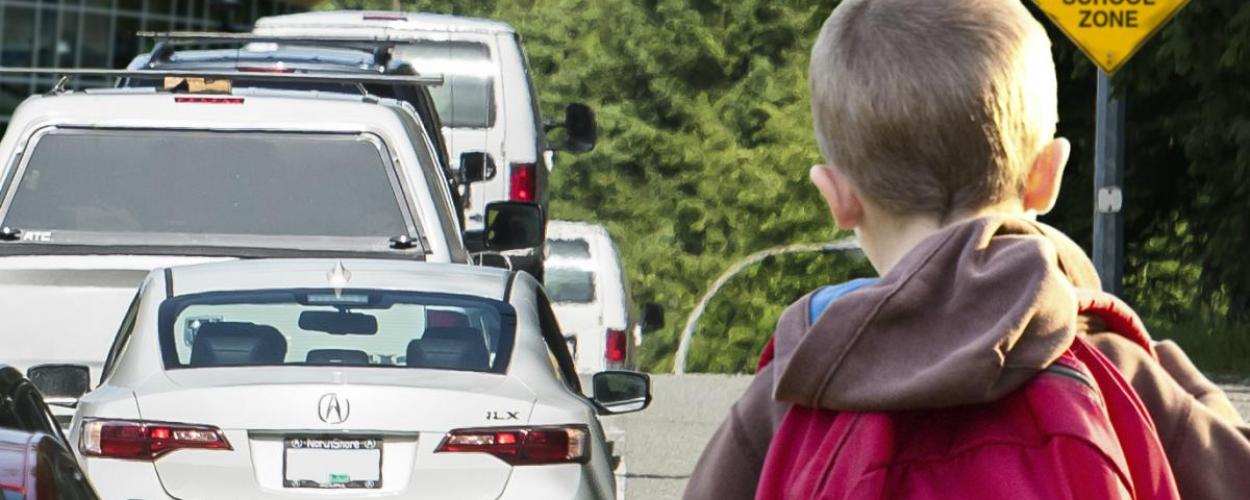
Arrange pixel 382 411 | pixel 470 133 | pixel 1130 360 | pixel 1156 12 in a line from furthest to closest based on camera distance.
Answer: pixel 470 133, pixel 1156 12, pixel 382 411, pixel 1130 360

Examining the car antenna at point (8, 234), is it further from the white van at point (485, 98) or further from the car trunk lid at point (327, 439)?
the white van at point (485, 98)

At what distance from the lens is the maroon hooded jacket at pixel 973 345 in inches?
85.5

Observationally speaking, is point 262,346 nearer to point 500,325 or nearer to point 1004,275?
point 500,325

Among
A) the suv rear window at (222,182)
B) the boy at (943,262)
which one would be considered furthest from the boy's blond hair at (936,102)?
the suv rear window at (222,182)

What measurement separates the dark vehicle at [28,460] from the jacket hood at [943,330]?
2.49 meters

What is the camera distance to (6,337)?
8.44m

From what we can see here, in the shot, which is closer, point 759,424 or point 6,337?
point 759,424

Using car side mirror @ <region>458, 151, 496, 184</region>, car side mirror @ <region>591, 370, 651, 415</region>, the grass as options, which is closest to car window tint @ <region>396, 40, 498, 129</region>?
car side mirror @ <region>458, 151, 496, 184</region>

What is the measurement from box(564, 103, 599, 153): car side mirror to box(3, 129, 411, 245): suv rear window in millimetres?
8816

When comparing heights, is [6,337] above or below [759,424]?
below

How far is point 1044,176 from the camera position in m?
2.38

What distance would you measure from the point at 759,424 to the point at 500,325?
210 inches

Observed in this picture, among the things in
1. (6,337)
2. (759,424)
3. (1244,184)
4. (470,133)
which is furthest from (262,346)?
(1244,184)

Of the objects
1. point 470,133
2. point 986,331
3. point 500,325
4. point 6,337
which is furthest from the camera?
point 470,133
